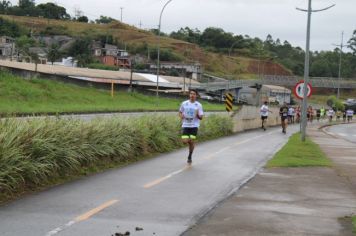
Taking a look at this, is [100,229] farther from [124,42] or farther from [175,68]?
[124,42]

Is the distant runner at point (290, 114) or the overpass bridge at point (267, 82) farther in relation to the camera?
the overpass bridge at point (267, 82)

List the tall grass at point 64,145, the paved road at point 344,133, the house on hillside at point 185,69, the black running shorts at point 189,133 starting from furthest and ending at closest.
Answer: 1. the house on hillside at point 185,69
2. the paved road at point 344,133
3. the black running shorts at point 189,133
4. the tall grass at point 64,145

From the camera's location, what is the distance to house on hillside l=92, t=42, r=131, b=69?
436ft

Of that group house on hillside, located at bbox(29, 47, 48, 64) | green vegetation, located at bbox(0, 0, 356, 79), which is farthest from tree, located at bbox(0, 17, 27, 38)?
house on hillside, located at bbox(29, 47, 48, 64)

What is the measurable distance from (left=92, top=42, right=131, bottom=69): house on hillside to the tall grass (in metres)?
114

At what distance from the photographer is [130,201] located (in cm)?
929

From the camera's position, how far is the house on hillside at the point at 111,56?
436 feet

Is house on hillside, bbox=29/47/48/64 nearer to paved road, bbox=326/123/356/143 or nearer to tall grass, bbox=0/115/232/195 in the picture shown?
paved road, bbox=326/123/356/143

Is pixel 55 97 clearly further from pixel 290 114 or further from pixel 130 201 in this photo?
pixel 130 201

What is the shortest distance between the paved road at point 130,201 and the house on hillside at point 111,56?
118 m

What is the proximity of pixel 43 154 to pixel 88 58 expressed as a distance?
4492 inches

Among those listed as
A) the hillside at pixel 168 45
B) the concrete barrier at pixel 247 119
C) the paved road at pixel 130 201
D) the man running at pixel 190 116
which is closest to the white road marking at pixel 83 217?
the paved road at pixel 130 201

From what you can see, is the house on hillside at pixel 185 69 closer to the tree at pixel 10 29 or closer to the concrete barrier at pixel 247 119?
the tree at pixel 10 29

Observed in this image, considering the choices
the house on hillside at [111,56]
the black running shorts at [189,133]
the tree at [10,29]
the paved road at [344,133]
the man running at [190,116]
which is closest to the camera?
the man running at [190,116]
